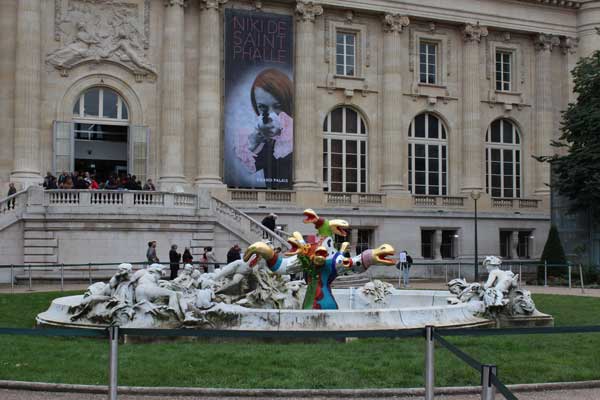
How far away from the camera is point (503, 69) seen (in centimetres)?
5350

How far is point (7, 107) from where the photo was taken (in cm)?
4147

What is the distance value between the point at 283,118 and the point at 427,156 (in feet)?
30.1

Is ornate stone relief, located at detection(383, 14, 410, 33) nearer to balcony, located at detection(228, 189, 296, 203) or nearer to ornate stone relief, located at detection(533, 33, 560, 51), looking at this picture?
ornate stone relief, located at detection(533, 33, 560, 51)

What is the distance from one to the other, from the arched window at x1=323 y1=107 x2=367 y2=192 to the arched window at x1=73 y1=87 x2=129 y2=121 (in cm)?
1062

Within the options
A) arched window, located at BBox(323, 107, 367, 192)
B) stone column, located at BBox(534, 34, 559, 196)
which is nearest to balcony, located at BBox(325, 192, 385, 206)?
arched window, located at BBox(323, 107, 367, 192)

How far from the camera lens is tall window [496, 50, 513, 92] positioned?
175 feet

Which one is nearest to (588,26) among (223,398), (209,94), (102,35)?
(209,94)

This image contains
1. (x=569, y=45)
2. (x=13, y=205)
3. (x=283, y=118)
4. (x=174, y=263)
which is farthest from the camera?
(x=569, y=45)

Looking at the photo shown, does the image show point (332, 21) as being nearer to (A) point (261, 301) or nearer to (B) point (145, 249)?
(B) point (145, 249)

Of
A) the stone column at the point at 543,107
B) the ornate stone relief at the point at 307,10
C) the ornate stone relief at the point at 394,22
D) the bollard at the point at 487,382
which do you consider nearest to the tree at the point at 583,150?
the stone column at the point at 543,107

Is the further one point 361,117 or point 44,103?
point 361,117

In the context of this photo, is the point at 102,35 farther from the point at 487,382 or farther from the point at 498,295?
the point at 487,382

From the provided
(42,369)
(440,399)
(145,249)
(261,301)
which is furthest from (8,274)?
(440,399)

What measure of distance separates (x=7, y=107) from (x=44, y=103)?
1.62 meters
